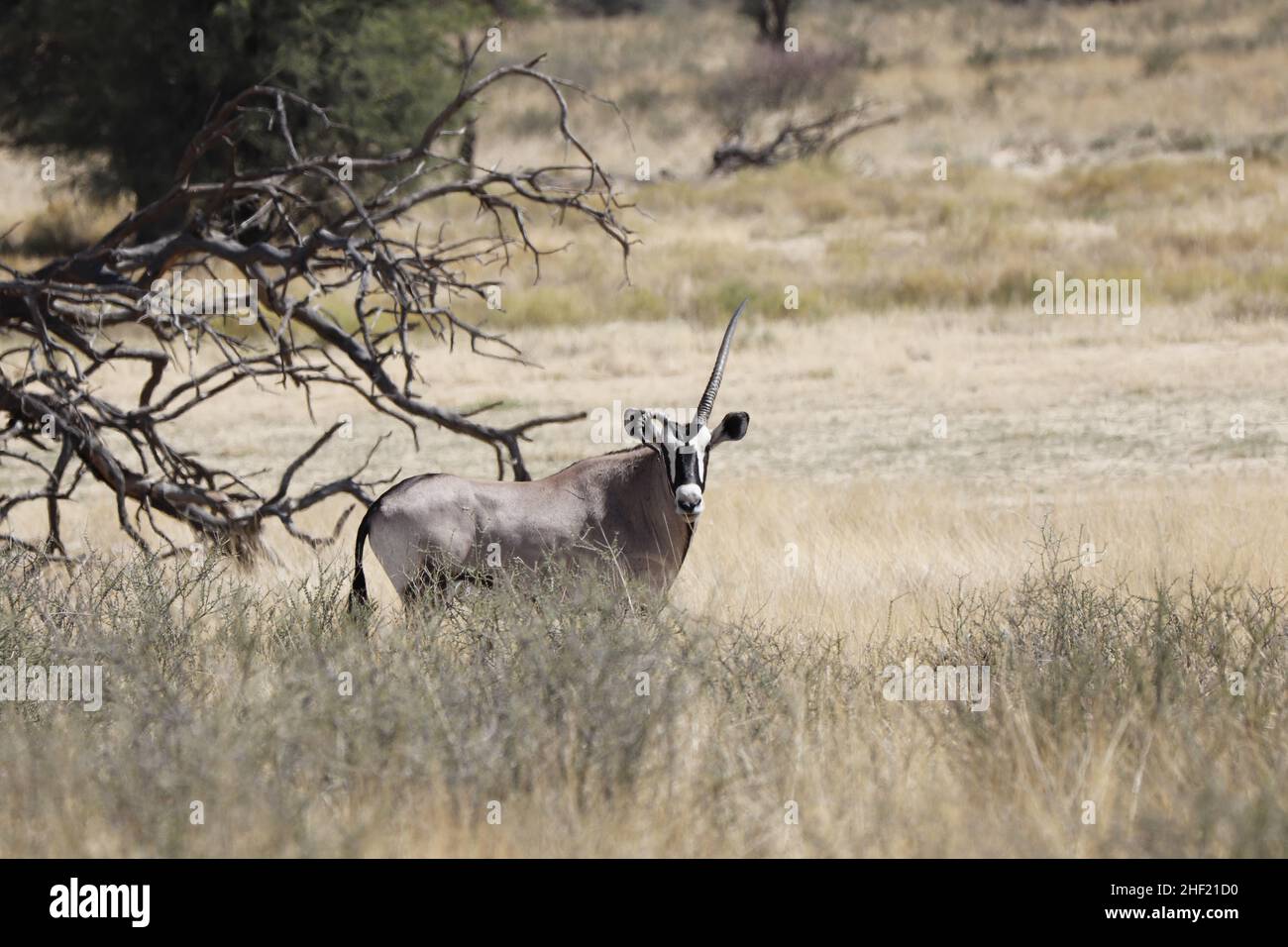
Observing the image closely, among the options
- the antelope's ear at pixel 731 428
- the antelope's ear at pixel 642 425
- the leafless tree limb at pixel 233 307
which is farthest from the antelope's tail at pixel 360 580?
the leafless tree limb at pixel 233 307

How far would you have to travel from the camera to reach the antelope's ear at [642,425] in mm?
6652

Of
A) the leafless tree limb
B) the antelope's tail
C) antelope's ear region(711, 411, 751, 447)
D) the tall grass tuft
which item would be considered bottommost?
the tall grass tuft

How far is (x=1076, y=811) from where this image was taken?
4.79 m

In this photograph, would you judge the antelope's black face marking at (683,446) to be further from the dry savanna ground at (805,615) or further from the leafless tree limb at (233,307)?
the leafless tree limb at (233,307)

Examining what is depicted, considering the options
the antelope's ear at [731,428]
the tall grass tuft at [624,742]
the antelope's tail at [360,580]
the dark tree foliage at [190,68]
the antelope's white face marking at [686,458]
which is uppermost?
the dark tree foliage at [190,68]

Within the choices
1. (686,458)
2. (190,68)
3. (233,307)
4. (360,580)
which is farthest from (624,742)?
(190,68)

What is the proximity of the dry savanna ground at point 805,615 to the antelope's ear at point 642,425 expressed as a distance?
721mm

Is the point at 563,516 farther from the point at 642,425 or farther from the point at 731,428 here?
the point at 731,428

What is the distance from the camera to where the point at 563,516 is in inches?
281

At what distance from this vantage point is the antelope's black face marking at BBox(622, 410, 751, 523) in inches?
250

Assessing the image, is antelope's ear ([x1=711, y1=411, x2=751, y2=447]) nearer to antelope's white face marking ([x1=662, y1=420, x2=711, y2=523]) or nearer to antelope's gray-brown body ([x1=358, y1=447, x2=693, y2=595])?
antelope's white face marking ([x1=662, y1=420, x2=711, y2=523])

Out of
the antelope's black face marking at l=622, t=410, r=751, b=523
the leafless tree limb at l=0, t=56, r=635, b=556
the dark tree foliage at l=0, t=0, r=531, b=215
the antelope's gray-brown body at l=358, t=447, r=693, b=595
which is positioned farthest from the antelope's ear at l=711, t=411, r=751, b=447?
the dark tree foliage at l=0, t=0, r=531, b=215
